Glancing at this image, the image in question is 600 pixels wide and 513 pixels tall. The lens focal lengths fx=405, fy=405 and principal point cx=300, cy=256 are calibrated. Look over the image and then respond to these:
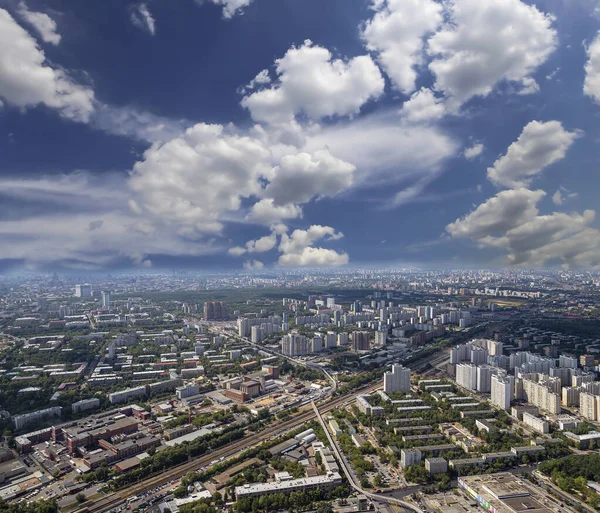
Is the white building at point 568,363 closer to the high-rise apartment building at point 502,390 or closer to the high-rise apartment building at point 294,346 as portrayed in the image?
the high-rise apartment building at point 502,390

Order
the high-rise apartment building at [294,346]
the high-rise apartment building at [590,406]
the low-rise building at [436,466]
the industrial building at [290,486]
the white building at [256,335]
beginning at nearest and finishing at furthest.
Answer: the industrial building at [290,486], the low-rise building at [436,466], the high-rise apartment building at [590,406], the high-rise apartment building at [294,346], the white building at [256,335]

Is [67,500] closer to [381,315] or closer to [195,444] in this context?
[195,444]

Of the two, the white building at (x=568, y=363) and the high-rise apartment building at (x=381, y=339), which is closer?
the white building at (x=568, y=363)

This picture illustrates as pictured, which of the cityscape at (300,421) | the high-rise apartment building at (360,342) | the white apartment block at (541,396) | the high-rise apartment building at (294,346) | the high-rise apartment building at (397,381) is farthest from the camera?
the high-rise apartment building at (360,342)

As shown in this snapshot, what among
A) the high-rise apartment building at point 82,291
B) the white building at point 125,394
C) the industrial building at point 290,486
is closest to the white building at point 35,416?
the white building at point 125,394

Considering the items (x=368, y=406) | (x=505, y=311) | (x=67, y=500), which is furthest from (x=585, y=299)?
(x=67, y=500)

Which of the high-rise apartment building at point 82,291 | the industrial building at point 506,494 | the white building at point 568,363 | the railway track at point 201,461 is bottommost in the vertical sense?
the railway track at point 201,461
